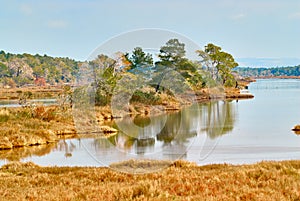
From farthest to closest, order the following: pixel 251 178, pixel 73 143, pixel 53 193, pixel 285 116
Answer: pixel 285 116, pixel 73 143, pixel 251 178, pixel 53 193

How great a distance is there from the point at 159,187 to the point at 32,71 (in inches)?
5562

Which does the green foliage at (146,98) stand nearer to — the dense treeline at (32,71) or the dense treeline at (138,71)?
the dense treeline at (138,71)

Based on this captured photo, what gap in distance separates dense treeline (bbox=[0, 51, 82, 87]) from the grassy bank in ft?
356

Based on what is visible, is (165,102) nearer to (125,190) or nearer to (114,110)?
(114,110)

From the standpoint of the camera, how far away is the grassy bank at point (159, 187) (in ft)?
24.5

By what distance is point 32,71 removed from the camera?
144m

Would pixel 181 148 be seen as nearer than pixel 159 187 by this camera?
No

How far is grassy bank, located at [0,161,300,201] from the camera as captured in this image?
24.5 ft

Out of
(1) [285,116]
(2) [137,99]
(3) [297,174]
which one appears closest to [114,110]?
(2) [137,99]

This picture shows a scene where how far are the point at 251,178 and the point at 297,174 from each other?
4.05 feet

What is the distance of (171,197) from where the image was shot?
290 inches

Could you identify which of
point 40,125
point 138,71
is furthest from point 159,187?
point 40,125

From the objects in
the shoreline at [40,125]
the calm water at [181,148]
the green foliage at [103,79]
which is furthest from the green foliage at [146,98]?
the calm water at [181,148]

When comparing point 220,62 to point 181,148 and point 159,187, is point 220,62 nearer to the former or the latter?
point 181,148
